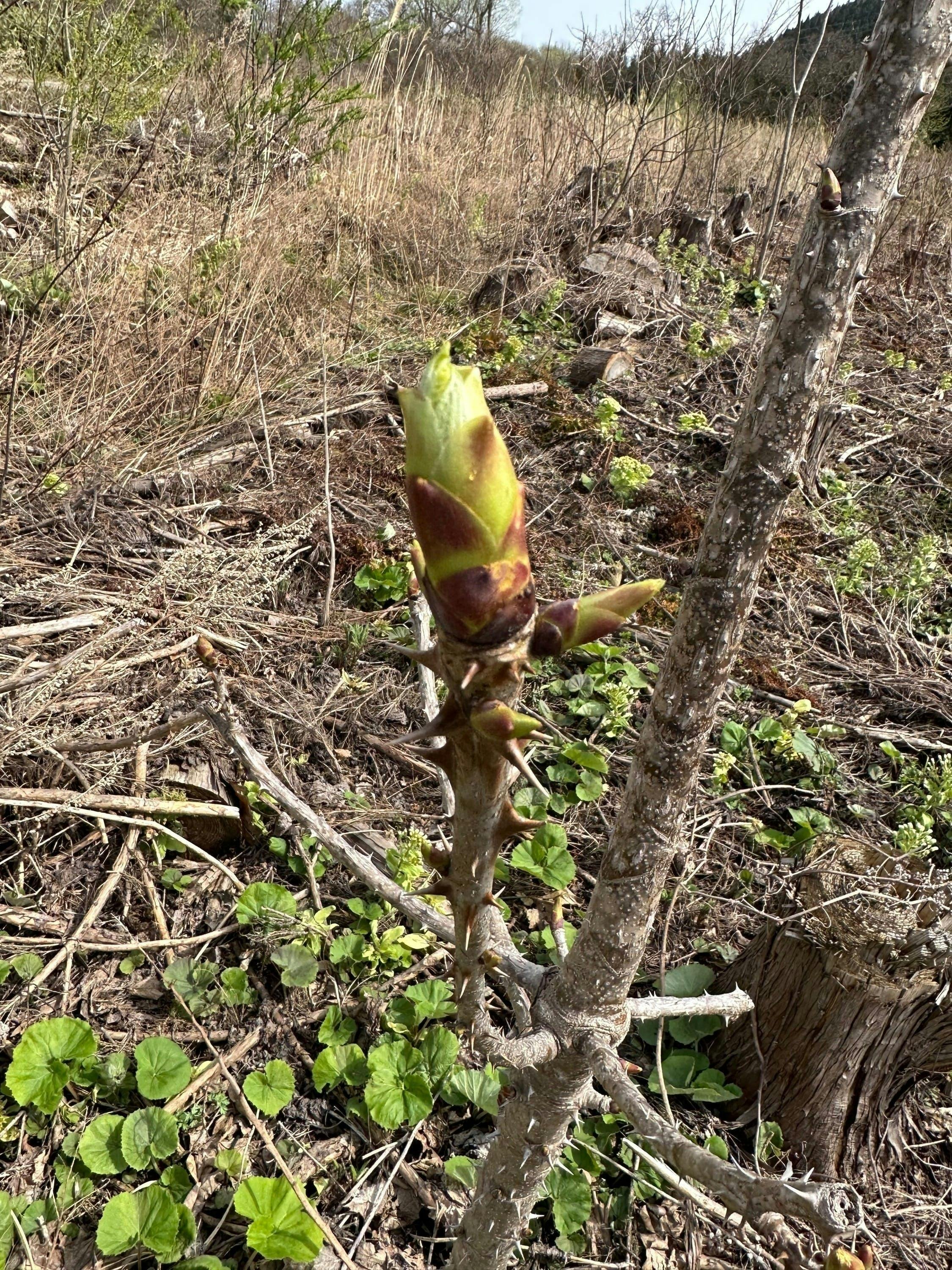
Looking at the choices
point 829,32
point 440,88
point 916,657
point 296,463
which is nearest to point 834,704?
point 916,657

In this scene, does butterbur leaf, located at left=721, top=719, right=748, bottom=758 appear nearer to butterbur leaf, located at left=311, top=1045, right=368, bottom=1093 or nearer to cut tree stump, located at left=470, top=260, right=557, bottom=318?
butterbur leaf, located at left=311, top=1045, right=368, bottom=1093

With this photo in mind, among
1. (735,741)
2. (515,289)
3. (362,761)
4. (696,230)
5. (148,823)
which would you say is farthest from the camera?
(696,230)

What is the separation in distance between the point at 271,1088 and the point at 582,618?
5.75 feet

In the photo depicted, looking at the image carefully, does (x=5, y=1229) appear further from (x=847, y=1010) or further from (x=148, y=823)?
(x=847, y=1010)

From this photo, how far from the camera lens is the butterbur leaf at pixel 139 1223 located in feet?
5.02

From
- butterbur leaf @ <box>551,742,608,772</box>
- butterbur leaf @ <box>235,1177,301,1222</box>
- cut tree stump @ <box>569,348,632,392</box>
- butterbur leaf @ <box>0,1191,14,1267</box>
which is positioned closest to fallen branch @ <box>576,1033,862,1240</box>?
butterbur leaf @ <box>235,1177,301,1222</box>

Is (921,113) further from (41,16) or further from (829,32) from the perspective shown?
(829,32)

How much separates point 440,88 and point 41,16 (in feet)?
14.7

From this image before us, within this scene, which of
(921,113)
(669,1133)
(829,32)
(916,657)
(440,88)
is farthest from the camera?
(829,32)

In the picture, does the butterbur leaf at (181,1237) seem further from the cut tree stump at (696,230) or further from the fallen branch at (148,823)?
the cut tree stump at (696,230)

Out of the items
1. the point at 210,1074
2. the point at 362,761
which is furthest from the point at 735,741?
the point at 210,1074

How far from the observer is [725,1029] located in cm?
200

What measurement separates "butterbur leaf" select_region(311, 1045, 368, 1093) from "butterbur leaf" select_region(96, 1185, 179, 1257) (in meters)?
0.36

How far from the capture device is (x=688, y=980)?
2.03 metres
